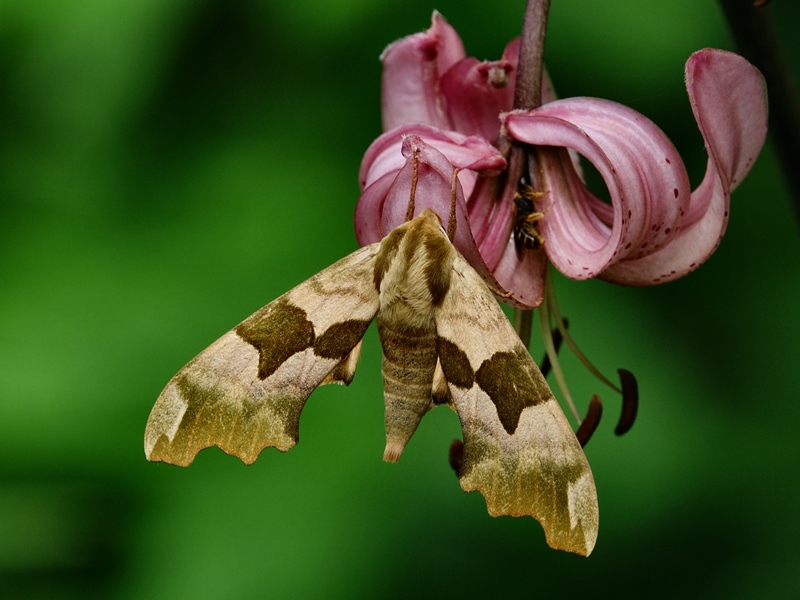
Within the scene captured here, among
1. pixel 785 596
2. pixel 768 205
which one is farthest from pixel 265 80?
pixel 785 596

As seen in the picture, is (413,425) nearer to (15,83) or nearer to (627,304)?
(627,304)

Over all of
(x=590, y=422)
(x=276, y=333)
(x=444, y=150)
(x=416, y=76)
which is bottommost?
(x=590, y=422)

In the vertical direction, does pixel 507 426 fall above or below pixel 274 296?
below

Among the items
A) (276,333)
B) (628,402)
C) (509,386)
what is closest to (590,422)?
(628,402)

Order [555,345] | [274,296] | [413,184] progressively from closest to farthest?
[413,184] → [555,345] → [274,296]

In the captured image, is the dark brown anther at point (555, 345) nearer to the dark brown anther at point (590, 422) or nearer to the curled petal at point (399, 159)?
the dark brown anther at point (590, 422)

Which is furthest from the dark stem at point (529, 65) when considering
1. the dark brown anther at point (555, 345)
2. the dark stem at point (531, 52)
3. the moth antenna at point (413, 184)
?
the dark brown anther at point (555, 345)

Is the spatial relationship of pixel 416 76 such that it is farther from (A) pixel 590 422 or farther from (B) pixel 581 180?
(A) pixel 590 422
